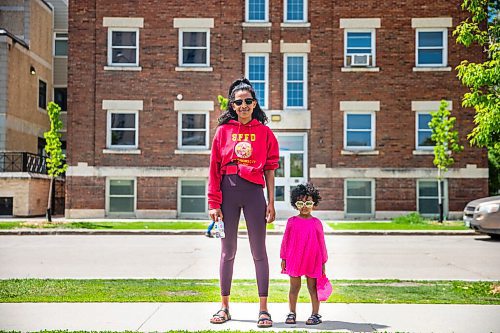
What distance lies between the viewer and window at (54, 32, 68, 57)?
38.2m

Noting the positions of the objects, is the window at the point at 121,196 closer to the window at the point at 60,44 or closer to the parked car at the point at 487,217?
the window at the point at 60,44

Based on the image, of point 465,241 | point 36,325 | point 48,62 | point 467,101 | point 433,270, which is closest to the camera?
point 36,325

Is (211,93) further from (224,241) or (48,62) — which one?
(224,241)

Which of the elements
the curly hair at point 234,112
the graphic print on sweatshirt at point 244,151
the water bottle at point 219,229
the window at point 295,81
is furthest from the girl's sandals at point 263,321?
the window at point 295,81

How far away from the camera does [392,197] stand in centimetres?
2708

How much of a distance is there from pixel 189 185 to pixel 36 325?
A: 21.2m

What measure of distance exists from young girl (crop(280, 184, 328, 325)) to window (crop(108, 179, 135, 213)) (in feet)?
70.4

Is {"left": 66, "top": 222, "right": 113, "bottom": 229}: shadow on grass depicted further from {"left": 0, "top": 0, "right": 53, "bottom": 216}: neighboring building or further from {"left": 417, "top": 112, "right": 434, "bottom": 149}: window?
{"left": 417, "top": 112, "right": 434, "bottom": 149}: window

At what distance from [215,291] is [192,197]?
61.7 ft

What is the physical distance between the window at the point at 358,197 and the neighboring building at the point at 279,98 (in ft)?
0.13

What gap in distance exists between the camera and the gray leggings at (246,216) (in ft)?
21.5

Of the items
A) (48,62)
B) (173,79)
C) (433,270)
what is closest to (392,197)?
(173,79)

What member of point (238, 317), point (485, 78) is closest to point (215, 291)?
point (238, 317)

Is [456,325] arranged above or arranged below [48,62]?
below
